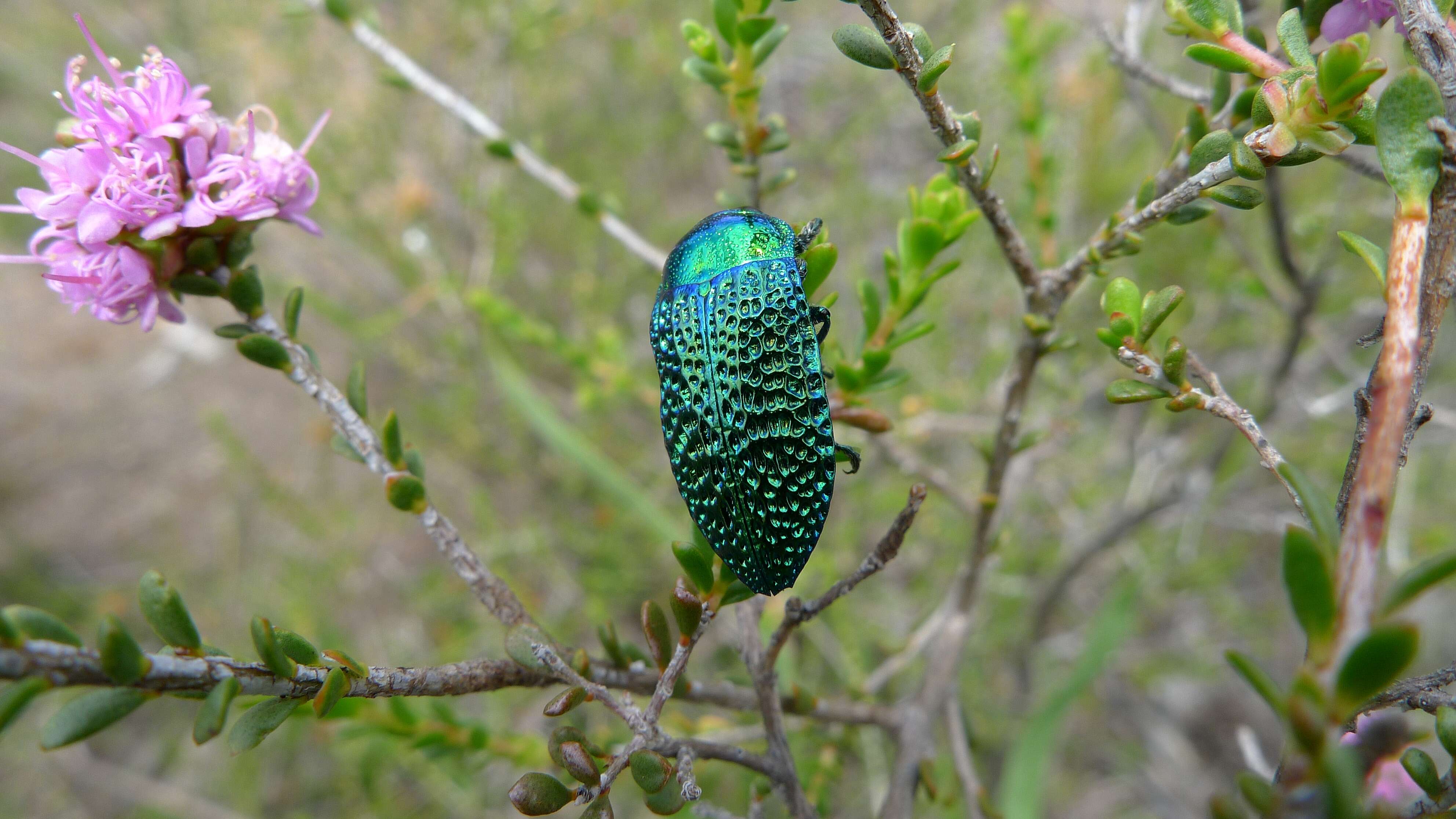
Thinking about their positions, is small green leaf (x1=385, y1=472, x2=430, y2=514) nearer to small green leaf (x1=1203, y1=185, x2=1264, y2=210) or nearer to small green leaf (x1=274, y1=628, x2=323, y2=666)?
small green leaf (x1=274, y1=628, x2=323, y2=666)

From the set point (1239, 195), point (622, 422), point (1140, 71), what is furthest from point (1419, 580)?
point (622, 422)

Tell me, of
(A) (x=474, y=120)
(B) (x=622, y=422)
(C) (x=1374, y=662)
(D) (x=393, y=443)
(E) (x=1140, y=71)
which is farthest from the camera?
(B) (x=622, y=422)

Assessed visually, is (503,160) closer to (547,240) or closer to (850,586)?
(850,586)

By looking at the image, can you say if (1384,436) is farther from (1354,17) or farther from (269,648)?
(269,648)

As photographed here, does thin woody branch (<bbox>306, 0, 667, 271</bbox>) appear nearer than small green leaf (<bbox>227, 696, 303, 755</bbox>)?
No

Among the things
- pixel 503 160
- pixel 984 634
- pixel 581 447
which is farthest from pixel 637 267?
pixel 984 634

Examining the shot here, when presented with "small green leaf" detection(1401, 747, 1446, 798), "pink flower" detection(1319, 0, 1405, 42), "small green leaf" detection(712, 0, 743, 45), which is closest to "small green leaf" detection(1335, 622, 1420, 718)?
"small green leaf" detection(1401, 747, 1446, 798)
